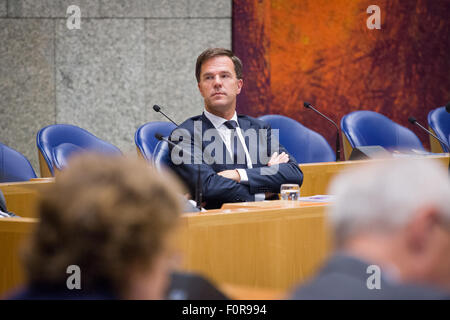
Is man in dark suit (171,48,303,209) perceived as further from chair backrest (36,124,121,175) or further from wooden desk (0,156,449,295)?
chair backrest (36,124,121,175)

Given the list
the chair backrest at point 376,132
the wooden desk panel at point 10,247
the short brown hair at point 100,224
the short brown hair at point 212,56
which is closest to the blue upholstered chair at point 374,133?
the chair backrest at point 376,132

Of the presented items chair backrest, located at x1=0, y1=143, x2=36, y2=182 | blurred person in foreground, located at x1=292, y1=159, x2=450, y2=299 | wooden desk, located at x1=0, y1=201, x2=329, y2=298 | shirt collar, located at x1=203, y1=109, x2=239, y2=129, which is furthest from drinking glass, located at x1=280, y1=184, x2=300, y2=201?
blurred person in foreground, located at x1=292, y1=159, x2=450, y2=299

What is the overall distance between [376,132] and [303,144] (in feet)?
2.40

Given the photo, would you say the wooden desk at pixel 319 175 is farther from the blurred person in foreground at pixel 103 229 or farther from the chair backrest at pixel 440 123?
the blurred person in foreground at pixel 103 229

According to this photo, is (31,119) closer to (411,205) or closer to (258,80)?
(258,80)

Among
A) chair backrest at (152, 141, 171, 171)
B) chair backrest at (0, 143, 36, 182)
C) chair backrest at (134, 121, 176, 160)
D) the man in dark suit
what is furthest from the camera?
chair backrest at (134, 121, 176, 160)

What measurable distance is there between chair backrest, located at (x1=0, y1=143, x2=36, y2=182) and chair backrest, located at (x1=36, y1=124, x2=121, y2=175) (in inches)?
5.2

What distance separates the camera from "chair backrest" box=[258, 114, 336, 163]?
466 cm

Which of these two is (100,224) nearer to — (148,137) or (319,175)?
(319,175)

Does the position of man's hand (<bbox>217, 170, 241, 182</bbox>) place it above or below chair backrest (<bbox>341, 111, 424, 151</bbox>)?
below

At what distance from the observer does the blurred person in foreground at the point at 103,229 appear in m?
0.77
